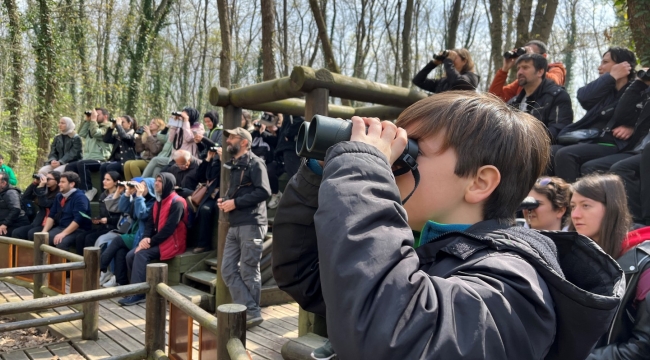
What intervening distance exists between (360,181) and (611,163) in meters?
3.31

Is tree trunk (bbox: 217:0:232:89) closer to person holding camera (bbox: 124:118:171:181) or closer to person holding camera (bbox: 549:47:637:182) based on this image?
person holding camera (bbox: 124:118:171:181)

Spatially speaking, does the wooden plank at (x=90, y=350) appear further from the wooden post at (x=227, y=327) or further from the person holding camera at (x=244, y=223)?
the wooden post at (x=227, y=327)

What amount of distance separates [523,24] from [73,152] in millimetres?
7939

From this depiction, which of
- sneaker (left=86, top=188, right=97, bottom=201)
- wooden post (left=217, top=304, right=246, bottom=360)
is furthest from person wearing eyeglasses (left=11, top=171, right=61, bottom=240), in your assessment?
wooden post (left=217, top=304, right=246, bottom=360)

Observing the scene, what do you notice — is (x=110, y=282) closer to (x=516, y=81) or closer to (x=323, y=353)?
(x=516, y=81)

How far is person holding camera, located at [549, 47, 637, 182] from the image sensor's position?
3709 millimetres

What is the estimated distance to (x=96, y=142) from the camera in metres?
9.20

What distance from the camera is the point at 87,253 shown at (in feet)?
14.5

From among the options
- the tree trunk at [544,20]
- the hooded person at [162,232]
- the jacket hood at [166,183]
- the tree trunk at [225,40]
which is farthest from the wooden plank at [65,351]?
the tree trunk at [544,20]

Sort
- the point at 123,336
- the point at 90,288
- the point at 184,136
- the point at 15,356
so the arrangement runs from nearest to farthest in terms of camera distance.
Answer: the point at 15,356, the point at 90,288, the point at 123,336, the point at 184,136

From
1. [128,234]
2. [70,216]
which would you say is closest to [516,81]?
[128,234]

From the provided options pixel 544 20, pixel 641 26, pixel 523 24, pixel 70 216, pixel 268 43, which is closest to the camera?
pixel 641 26

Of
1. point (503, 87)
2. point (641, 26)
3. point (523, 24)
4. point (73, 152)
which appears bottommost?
point (73, 152)

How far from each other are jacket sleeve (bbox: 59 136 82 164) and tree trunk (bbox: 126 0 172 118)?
737 centimetres
